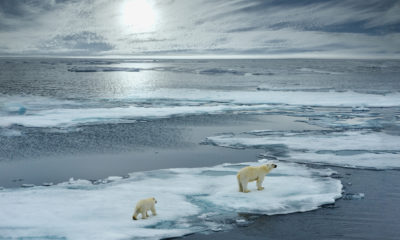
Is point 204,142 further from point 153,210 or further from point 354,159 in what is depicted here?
point 153,210

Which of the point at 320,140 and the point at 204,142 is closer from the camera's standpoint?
the point at 320,140

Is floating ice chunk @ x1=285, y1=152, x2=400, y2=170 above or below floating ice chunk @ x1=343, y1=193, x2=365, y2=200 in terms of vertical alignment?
above

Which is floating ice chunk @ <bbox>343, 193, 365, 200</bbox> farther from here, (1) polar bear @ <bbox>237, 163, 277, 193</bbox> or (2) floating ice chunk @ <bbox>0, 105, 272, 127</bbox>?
(2) floating ice chunk @ <bbox>0, 105, 272, 127</bbox>

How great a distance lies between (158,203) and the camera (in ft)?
25.7

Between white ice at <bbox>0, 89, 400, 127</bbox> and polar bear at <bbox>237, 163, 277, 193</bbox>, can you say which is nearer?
polar bear at <bbox>237, 163, 277, 193</bbox>

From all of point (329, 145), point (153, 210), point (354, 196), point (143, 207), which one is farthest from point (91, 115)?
point (354, 196)

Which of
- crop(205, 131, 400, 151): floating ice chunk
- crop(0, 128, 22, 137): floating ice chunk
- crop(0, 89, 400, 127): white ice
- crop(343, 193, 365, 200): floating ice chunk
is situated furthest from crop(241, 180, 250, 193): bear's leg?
crop(0, 89, 400, 127): white ice

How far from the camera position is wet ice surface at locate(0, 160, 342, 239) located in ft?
21.8

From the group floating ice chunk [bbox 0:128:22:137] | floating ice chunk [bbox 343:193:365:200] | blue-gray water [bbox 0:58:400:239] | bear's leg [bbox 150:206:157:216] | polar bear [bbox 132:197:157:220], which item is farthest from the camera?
floating ice chunk [bbox 0:128:22:137]

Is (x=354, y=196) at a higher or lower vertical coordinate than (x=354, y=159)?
lower

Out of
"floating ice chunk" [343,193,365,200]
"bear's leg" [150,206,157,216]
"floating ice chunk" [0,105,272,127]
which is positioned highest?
"floating ice chunk" [0,105,272,127]

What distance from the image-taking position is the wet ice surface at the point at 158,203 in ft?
21.8

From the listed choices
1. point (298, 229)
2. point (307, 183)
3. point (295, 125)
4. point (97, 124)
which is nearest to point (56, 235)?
point (298, 229)

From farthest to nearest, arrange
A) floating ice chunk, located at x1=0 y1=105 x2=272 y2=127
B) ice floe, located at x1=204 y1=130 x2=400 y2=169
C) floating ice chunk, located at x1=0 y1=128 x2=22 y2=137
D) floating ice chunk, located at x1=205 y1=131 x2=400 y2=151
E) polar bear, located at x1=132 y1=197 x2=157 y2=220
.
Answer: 1. floating ice chunk, located at x1=0 y1=105 x2=272 y2=127
2. floating ice chunk, located at x1=0 y1=128 x2=22 y2=137
3. floating ice chunk, located at x1=205 y1=131 x2=400 y2=151
4. ice floe, located at x1=204 y1=130 x2=400 y2=169
5. polar bear, located at x1=132 y1=197 x2=157 y2=220
